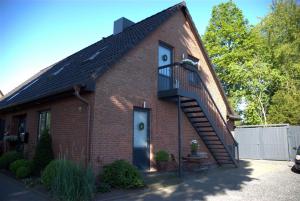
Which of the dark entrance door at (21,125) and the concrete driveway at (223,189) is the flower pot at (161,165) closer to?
the concrete driveway at (223,189)

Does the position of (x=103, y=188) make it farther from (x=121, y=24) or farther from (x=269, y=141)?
(x=269, y=141)

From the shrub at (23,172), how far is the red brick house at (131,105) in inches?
45.7

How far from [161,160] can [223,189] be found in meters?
→ 2.77

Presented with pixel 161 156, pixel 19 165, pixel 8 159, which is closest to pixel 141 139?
pixel 161 156

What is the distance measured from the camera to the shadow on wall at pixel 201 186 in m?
7.23

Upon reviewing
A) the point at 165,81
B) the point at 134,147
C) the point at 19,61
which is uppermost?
the point at 19,61

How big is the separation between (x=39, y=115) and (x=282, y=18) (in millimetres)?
23966

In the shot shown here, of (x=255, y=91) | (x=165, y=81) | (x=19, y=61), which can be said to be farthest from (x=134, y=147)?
(x=255, y=91)

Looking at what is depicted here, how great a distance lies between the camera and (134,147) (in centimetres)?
985

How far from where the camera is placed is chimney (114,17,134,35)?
1502 centimetres

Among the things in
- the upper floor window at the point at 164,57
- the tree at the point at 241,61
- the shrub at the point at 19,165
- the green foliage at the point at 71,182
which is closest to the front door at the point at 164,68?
the upper floor window at the point at 164,57

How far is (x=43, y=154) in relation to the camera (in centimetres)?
961

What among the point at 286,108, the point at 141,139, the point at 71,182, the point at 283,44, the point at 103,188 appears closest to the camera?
the point at 71,182

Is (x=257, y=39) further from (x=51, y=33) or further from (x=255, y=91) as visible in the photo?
(x=51, y=33)
